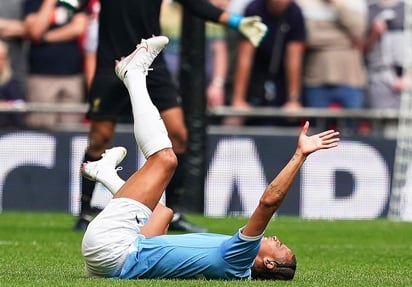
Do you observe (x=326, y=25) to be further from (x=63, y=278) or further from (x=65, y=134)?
(x=63, y=278)

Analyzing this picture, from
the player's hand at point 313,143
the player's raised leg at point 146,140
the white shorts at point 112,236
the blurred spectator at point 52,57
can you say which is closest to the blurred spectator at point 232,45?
the blurred spectator at point 52,57

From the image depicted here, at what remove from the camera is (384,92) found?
1662 cm

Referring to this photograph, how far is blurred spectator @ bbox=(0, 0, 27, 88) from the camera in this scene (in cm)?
1606

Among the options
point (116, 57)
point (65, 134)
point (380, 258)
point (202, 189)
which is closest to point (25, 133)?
point (65, 134)

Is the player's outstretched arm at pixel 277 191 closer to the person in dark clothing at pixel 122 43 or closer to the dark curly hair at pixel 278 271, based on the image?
the dark curly hair at pixel 278 271

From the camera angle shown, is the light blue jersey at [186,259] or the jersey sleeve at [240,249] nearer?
the jersey sleeve at [240,249]

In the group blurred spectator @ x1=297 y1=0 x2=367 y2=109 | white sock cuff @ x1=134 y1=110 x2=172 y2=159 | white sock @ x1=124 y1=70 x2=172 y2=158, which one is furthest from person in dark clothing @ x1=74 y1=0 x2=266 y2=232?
blurred spectator @ x1=297 y1=0 x2=367 y2=109

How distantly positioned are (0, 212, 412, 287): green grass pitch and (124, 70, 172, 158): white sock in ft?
3.13

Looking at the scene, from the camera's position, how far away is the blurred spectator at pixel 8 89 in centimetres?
1588

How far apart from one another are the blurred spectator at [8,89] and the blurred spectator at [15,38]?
9 cm

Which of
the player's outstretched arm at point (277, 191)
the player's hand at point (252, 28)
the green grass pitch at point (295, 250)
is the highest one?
the player's hand at point (252, 28)

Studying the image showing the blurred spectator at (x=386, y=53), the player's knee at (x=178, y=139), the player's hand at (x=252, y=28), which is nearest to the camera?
the player's knee at (x=178, y=139)

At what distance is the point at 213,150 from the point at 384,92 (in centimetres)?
243

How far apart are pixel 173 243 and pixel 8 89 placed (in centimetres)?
849
